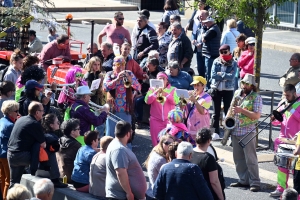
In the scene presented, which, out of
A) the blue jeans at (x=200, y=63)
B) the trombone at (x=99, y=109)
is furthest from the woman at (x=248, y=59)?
the trombone at (x=99, y=109)

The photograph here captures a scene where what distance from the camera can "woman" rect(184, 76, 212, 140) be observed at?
12297mm

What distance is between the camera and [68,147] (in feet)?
35.0

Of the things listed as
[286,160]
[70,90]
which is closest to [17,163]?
[70,90]

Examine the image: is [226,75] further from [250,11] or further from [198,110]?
[198,110]

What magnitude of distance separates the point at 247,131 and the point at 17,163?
11.2ft

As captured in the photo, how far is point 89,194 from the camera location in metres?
9.97

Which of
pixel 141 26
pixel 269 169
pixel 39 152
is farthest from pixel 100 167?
pixel 141 26

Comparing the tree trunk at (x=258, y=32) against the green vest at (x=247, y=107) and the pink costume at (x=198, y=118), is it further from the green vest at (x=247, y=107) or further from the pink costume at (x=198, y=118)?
the green vest at (x=247, y=107)

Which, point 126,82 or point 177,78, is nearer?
point 126,82

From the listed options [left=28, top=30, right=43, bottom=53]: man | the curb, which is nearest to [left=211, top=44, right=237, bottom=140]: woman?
[left=28, top=30, right=43, bottom=53]: man

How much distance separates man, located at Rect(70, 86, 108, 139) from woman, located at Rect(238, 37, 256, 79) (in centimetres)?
447

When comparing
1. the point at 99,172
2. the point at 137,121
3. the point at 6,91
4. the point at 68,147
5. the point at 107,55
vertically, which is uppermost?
the point at 107,55

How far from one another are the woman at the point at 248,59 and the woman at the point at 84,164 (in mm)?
6077

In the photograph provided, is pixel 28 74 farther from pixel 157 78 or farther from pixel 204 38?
pixel 204 38
